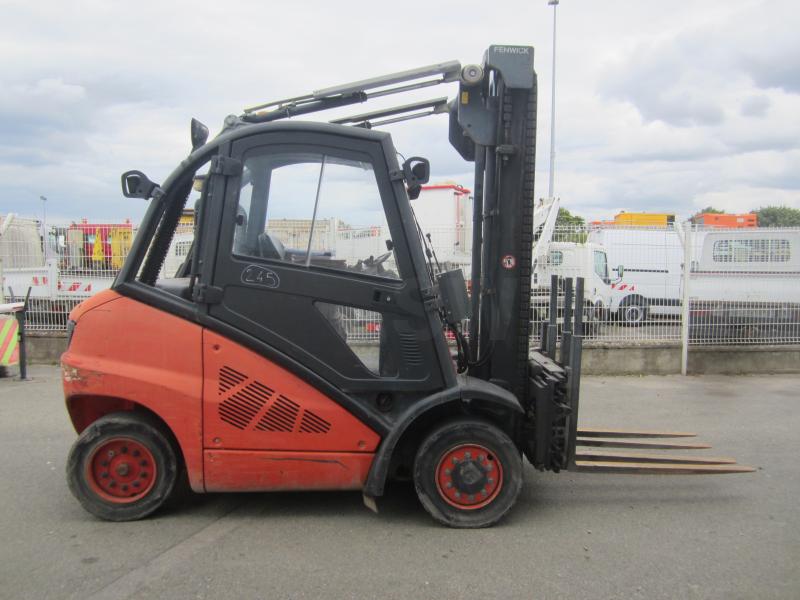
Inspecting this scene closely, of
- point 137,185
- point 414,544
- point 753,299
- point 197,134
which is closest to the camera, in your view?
point 414,544

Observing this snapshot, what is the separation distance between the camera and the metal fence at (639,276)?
9.57m

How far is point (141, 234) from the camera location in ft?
13.1

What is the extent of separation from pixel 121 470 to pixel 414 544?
6.37 ft

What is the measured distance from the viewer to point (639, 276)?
33.8 feet

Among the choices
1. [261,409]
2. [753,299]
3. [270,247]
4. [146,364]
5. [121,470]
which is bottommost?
[121,470]

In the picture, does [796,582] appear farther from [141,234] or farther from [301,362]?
[141,234]

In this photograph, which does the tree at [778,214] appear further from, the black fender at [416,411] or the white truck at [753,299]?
the black fender at [416,411]

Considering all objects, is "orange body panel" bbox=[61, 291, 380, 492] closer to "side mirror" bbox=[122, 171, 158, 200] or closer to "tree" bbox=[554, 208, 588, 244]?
"side mirror" bbox=[122, 171, 158, 200]

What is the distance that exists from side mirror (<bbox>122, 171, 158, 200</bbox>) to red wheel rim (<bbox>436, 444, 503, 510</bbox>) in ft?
8.40

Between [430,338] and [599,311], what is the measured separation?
6.46m

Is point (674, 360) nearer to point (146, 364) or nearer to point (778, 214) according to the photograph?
point (146, 364)

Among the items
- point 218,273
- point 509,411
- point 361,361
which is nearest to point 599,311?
point 509,411

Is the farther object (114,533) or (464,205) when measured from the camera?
(464,205)

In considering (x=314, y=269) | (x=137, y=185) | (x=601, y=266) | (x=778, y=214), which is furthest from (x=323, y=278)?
(x=778, y=214)
